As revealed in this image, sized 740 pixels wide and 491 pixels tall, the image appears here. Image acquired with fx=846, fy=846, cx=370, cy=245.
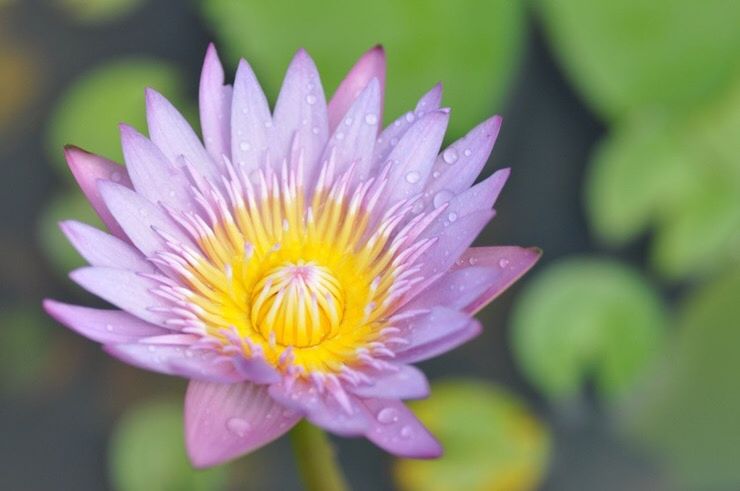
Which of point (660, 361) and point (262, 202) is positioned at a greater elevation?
point (262, 202)

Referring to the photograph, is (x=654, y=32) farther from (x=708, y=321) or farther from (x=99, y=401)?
(x=99, y=401)

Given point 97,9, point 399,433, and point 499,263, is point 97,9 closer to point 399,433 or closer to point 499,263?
point 499,263

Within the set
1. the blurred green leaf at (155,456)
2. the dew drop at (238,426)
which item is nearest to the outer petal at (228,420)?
the dew drop at (238,426)

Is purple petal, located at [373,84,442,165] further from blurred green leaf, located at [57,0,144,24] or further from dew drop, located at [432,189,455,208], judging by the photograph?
blurred green leaf, located at [57,0,144,24]

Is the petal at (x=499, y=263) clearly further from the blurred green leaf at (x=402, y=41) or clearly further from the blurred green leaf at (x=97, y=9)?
the blurred green leaf at (x=97, y=9)

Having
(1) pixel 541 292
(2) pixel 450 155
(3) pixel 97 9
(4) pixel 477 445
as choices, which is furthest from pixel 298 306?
(3) pixel 97 9

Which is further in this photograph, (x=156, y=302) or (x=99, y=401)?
(x=99, y=401)

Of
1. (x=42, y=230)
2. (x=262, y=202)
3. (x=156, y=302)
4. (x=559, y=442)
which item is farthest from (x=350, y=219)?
(x=42, y=230)
